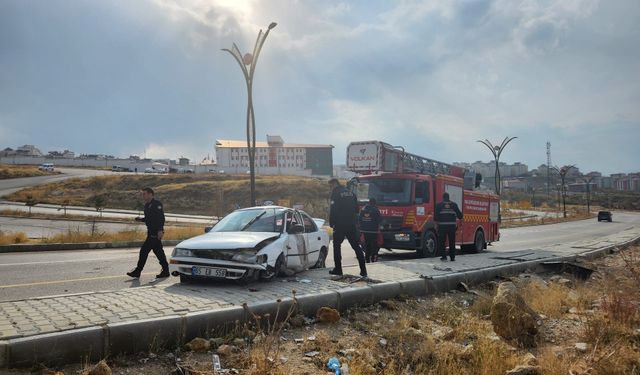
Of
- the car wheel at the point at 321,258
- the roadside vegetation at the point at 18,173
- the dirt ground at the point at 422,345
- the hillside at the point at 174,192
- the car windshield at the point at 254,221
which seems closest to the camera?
the dirt ground at the point at 422,345

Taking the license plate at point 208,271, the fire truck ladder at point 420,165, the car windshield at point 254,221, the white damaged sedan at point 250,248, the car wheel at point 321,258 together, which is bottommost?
the car wheel at point 321,258

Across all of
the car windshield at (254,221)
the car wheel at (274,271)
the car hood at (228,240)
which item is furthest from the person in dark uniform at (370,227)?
the car hood at (228,240)

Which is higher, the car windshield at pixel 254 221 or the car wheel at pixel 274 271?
the car windshield at pixel 254 221

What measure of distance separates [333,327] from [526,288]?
4.47m

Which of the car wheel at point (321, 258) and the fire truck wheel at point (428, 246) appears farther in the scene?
the fire truck wheel at point (428, 246)

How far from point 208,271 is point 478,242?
40.2ft

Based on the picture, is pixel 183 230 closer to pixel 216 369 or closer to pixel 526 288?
pixel 526 288

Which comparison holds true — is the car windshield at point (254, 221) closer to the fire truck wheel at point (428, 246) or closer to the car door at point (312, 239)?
the car door at point (312, 239)

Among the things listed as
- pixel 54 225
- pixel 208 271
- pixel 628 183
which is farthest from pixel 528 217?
pixel 628 183

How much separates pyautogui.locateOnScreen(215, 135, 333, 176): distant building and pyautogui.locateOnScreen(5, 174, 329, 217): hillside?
5357cm

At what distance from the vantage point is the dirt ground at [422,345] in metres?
4.51

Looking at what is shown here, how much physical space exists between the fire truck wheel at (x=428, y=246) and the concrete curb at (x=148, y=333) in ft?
22.1

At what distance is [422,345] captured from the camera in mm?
5336

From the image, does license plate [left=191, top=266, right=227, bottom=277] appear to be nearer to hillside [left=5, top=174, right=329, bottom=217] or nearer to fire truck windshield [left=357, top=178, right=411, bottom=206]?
fire truck windshield [left=357, top=178, right=411, bottom=206]
